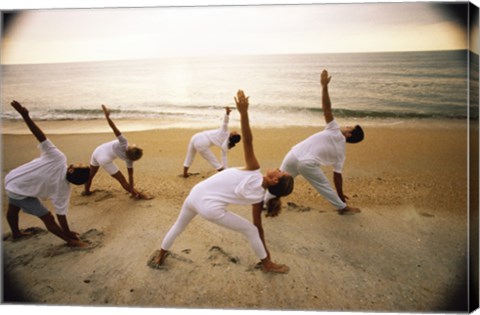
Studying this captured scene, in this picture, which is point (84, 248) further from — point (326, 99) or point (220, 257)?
point (326, 99)

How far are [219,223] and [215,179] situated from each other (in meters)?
0.34

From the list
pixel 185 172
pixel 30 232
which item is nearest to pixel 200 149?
pixel 185 172

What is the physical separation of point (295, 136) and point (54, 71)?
7.52 feet

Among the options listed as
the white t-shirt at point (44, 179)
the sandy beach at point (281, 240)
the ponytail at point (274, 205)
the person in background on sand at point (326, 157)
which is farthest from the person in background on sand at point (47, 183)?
the person in background on sand at point (326, 157)

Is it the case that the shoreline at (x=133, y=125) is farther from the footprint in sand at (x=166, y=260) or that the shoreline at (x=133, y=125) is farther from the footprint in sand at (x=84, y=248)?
the footprint in sand at (x=166, y=260)

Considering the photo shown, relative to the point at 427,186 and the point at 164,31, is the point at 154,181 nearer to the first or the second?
the point at 164,31

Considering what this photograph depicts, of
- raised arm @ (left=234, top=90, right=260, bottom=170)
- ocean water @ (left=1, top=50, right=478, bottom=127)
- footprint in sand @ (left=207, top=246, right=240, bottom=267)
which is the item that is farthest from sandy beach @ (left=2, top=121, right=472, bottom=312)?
raised arm @ (left=234, top=90, right=260, bottom=170)

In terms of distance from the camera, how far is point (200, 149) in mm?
3748

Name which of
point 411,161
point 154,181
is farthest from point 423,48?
point 154,181

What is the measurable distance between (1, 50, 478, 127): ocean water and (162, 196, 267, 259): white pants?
853mm

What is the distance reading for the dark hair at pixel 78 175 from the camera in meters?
3.49

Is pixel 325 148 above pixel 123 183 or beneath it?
above

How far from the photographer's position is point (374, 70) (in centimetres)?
353

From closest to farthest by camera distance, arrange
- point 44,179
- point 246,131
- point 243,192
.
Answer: point 246,131, point 243,192, point 44,179
